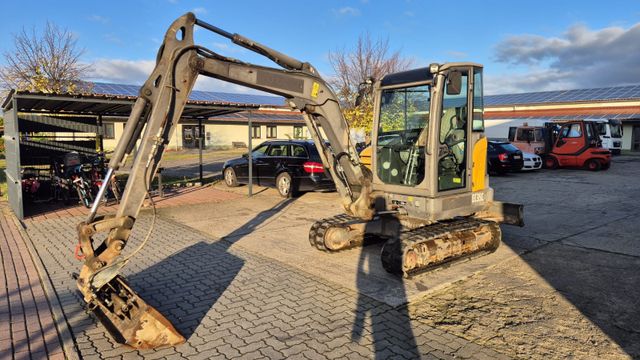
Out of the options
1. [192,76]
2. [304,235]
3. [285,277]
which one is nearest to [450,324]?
[285,277]

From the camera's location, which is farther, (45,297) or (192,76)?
(45,297)

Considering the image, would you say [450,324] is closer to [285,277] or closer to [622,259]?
[285,277]

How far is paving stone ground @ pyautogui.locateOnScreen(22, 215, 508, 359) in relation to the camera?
4.19 meters

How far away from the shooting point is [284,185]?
45.1 ft

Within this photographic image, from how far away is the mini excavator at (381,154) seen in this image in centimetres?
454

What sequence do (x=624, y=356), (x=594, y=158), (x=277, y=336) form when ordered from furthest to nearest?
(x=594, y=158) → (x=277, y=336) → (x=624, y=356)

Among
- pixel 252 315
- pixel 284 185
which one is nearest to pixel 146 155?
pixel 252 315

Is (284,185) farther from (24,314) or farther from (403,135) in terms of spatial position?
(24,314)

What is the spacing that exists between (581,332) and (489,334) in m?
0.97

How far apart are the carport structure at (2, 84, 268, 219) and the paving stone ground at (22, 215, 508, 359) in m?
3.99

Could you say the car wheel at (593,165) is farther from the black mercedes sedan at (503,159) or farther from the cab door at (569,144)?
the black mercedes sedan at (503,159)

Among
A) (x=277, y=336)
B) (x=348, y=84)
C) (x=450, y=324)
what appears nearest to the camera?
(x=277, y=336)

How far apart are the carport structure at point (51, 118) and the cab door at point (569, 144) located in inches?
664

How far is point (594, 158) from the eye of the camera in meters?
21.6
